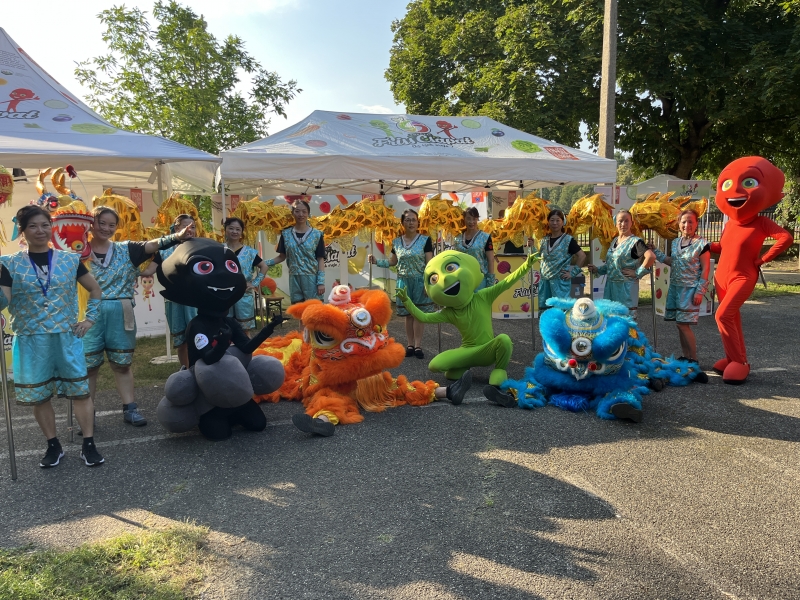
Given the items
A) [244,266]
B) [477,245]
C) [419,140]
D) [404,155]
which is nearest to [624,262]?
[477,245]

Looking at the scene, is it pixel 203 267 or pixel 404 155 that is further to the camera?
pixel 404 155

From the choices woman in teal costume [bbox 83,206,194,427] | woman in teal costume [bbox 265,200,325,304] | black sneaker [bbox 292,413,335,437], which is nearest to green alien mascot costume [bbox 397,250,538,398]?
woman in teal costume [bbox 265,200,325,304]

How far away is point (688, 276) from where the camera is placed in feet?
17.4

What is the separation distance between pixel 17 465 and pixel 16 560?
1397mm

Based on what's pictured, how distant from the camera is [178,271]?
3648mm

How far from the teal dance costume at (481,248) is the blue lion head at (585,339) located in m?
1.70

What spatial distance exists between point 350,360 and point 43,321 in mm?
2053

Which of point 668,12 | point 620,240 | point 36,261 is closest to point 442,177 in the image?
point 620,240

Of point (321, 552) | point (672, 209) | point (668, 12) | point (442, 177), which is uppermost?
point (668, 12)

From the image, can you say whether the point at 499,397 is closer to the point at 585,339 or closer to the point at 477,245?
the point at 585,339

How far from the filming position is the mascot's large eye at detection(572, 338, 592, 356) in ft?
13.8

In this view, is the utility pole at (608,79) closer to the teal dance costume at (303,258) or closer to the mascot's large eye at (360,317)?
the teal dance costume at (303,258)

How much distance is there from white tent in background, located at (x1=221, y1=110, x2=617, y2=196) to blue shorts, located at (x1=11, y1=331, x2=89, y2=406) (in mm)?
2982

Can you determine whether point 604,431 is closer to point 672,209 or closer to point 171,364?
point 672,209
